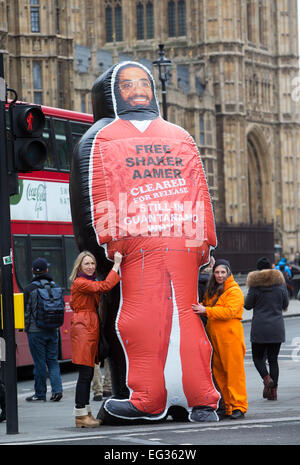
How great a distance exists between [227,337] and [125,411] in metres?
1.20

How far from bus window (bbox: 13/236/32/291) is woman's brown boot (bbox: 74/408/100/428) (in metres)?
6.26

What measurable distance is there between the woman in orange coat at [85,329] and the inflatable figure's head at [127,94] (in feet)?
4.84

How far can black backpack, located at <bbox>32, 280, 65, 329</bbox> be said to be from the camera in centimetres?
1343

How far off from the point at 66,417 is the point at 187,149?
2854 millimetres

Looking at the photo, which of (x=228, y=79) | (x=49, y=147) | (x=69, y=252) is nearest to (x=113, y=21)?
(x=228, y=79)

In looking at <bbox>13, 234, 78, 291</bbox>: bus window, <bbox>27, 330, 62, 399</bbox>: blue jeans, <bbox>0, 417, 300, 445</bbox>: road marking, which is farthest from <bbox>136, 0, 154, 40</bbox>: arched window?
<bbox>0, 417, 300, 445</bbox>: road marking

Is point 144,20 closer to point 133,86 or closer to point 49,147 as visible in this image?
point 49,147

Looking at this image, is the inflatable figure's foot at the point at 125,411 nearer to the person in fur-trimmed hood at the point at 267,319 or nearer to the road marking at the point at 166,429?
the road marking at the point at 166,429

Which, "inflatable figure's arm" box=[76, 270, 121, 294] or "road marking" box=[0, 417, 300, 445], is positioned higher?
"inflatable figure's arm" box=[76, 270, 121, 294]

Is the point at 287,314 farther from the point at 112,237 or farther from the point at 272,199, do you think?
the point at 272,199

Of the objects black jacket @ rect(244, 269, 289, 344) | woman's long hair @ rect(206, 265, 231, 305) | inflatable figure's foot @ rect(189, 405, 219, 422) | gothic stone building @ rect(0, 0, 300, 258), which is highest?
gothic stone building @ rect(0, 0, 300, 258)

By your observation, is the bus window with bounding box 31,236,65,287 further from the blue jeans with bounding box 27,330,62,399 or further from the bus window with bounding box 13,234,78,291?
the blue jeans with bounding box 27,330,62,399

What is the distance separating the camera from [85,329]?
10.4 meters

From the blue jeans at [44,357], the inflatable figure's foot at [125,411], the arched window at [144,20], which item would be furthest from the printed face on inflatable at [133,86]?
the arched window at [144,20]
